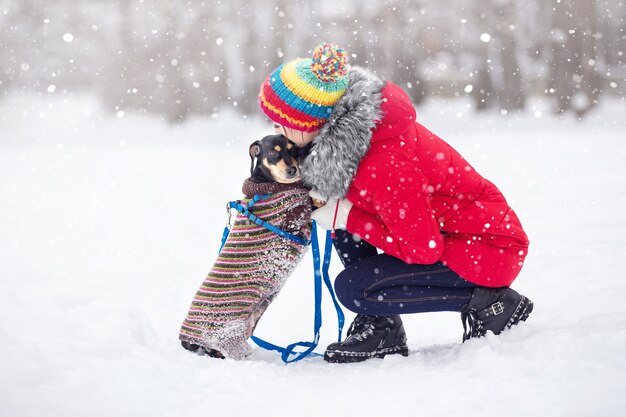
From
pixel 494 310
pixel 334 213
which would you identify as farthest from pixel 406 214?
pixel 494 310

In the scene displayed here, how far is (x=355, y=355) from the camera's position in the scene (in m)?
2.73

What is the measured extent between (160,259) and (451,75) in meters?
18.0

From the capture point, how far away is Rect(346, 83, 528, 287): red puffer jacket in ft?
7.98

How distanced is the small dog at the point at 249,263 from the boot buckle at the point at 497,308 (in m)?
0.83

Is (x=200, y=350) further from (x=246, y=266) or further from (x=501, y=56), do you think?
(x=501, y=56)

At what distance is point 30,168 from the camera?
9.73 metres

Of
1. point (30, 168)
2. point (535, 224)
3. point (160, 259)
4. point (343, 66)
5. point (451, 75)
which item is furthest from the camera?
point (451, 75)

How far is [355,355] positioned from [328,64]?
124cm

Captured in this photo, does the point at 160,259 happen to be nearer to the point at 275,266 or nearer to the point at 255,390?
the point at 275,266

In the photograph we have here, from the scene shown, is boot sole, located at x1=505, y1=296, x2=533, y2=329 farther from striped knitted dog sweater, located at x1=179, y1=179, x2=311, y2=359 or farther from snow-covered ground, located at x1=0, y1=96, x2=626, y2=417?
striped knitted dog sweater, located at x1=179, y1=179, x2=311, y2=359

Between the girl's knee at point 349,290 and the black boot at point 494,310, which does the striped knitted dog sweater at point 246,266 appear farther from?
the black boot at point 494,310

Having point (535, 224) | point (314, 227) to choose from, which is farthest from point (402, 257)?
point (535, 224)

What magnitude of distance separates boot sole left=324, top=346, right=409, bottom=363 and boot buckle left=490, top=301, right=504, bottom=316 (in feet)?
1.44

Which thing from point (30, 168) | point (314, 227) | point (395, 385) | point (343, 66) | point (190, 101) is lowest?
point (395, 385)
